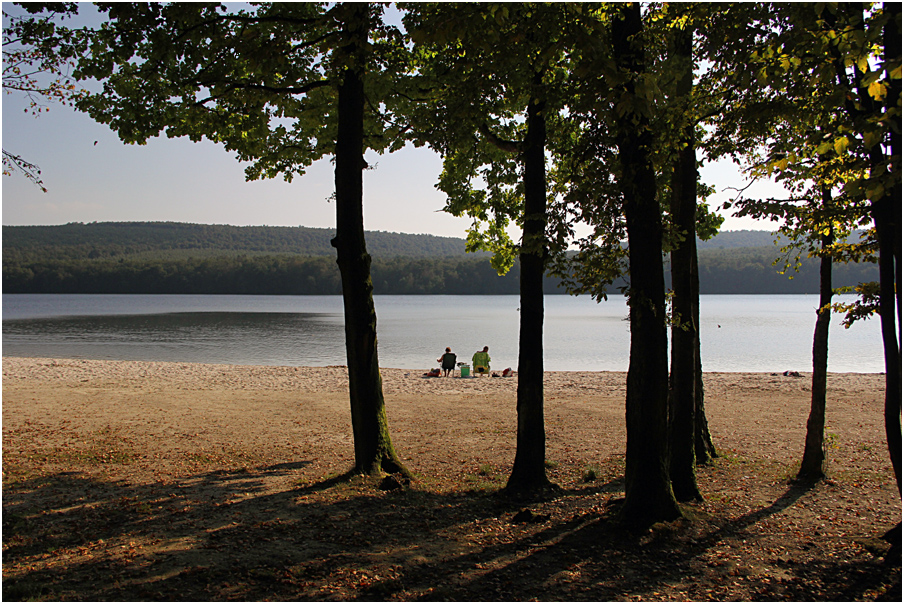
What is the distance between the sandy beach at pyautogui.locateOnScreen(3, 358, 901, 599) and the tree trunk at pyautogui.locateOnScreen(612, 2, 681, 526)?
2.65ft

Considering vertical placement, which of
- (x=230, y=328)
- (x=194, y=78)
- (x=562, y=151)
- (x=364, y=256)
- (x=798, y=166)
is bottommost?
(x=230, y=328)

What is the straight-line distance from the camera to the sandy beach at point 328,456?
532 centimetres

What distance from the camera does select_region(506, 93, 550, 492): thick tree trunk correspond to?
7.57 m

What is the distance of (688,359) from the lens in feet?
26.8

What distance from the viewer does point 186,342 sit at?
45.6 metres

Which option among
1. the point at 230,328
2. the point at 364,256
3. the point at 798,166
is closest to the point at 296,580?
the point at 364,256

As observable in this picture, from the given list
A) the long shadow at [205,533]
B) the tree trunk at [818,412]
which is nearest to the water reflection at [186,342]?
the long shadow at [205,533]

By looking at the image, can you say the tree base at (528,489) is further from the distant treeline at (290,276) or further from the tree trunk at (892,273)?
the distant treeline at (290,276)

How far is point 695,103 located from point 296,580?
6.25 meters

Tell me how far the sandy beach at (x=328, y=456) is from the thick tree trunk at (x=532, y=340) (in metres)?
0.61

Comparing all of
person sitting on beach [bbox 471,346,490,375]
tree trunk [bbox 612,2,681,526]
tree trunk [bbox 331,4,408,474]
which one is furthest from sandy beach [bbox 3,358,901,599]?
person sitting on beach [bbox 471,346,490,375]

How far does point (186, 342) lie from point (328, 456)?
4037 cm

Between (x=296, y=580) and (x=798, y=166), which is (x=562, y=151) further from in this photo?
(x=296, y=580)

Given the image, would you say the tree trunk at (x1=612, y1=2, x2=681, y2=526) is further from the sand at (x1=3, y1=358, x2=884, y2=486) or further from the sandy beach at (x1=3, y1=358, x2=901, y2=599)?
the sand at (x1=3, y1=358, x2=884, y2=486)
